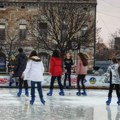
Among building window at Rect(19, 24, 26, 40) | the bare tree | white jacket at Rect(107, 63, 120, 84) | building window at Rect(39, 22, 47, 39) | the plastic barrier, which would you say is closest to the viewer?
white jacket at Rect(107, 63, 120, 84)

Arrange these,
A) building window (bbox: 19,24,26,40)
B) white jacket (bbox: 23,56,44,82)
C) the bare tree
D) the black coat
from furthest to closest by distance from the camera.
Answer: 1. building window (bbox: 19,24,26,40)
2. the bare tree
3. the black coat
4. white jacket (bbox: 23,56,44,82)

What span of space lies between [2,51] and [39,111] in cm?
4165

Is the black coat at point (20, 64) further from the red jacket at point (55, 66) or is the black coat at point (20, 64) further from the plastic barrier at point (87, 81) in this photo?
the plastic barrier at point (87, 81)

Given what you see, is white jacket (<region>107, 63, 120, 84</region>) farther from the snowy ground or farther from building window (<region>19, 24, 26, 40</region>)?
building window (<region>19, 24, 26, 40</region>)

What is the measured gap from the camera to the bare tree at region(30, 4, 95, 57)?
47562mm

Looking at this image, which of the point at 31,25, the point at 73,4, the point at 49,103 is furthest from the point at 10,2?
the point at 49,103

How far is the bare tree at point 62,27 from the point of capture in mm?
47562

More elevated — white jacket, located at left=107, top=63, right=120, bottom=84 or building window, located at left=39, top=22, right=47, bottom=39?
building window, located at left=39, top=22, right=47, bottom=39

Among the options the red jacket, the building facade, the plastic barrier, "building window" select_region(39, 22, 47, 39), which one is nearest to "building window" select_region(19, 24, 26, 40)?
the building facade

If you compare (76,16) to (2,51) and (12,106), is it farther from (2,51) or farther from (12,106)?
(12,106)

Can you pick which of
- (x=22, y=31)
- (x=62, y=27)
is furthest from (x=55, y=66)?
(x=22, y=31)

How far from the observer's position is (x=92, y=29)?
161ft

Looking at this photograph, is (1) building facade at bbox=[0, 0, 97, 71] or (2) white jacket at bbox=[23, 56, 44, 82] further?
(1) building facade at bbox=[0, 0, 97, 71]

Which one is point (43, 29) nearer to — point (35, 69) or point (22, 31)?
point (22, 31)
